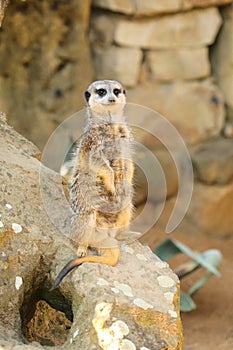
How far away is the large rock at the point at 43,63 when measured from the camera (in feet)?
12.3

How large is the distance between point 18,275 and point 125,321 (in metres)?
0.32

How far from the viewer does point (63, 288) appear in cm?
193

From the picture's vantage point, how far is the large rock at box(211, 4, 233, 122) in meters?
4.10

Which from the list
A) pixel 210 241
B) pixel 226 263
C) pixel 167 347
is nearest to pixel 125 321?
pixel 167 347

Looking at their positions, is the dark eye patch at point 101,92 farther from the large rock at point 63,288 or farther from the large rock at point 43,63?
the large rock at point 43,63

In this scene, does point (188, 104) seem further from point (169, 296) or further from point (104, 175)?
point (169, 296)

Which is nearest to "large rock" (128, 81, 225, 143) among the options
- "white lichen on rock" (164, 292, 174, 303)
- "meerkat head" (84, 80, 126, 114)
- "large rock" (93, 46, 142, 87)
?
"large rock" (93, 46, 142, 87)

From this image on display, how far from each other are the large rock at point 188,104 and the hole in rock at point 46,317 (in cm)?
210

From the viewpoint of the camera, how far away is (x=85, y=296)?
6.04 ft

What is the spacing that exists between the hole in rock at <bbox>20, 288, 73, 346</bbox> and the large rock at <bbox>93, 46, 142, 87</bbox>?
6.87 feet

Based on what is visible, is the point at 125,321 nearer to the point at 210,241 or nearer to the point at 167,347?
the point at 167,347

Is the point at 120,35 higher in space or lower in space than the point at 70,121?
higher

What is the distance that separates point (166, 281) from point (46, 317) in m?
0.37

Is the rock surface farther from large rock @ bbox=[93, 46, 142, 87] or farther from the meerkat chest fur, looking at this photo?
the meerkat chest fur
